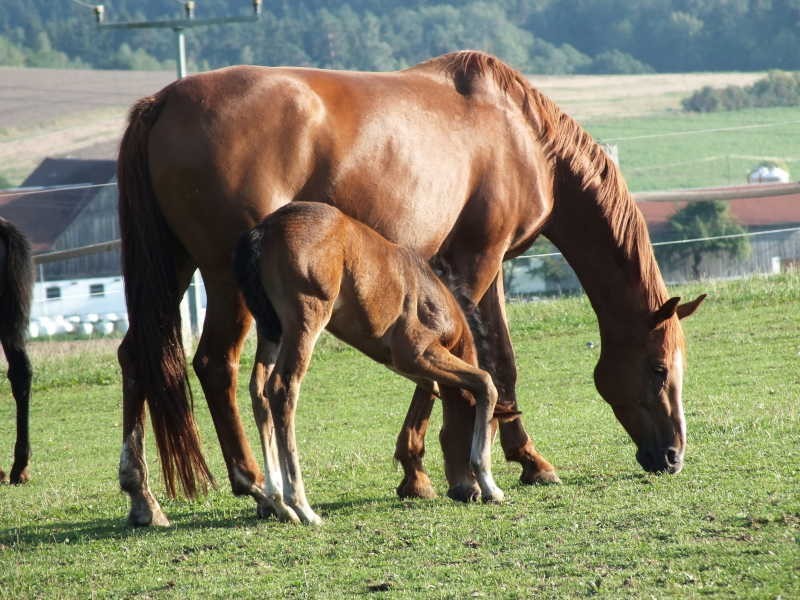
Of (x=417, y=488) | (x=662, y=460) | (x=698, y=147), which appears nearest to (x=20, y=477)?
(x=417, y=488)

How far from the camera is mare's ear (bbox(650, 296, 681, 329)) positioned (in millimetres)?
6145

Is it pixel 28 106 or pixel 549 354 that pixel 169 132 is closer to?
pixel 549 354

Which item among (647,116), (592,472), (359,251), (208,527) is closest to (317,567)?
(208,527)

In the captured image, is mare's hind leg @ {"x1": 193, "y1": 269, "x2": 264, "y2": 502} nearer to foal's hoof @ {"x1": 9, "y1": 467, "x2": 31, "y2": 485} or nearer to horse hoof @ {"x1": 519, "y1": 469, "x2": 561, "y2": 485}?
horse hoof @ {"x1": 519, "y1": 469, "x2": 561, "y2": 485}

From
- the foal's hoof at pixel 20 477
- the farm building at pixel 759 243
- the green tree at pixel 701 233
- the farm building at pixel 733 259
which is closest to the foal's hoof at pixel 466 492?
the foal's hoof at pixel 20 477

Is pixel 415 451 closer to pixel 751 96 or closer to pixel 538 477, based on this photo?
pixel 538 477

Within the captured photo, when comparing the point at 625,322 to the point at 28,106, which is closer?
the point at 625,322

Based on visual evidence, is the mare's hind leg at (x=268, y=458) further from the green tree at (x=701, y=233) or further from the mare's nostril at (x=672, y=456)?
the green tree at (x=701, y=233)

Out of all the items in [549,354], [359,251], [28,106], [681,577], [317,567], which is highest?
[359,251]

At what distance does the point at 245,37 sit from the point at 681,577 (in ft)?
302

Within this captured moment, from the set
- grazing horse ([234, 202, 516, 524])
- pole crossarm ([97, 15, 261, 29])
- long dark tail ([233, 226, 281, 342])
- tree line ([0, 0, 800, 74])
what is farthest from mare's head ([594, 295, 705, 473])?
tree line ([0, 0, 800, 74])

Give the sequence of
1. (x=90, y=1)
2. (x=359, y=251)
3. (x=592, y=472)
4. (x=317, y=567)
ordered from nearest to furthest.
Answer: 1. (x=317, y=567)
2. (x=359, y=251)
3. (x=592, y=472)
4. (x=90, y=1)

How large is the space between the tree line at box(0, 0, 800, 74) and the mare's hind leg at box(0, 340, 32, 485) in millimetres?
77979

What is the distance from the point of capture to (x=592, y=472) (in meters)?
6.12
